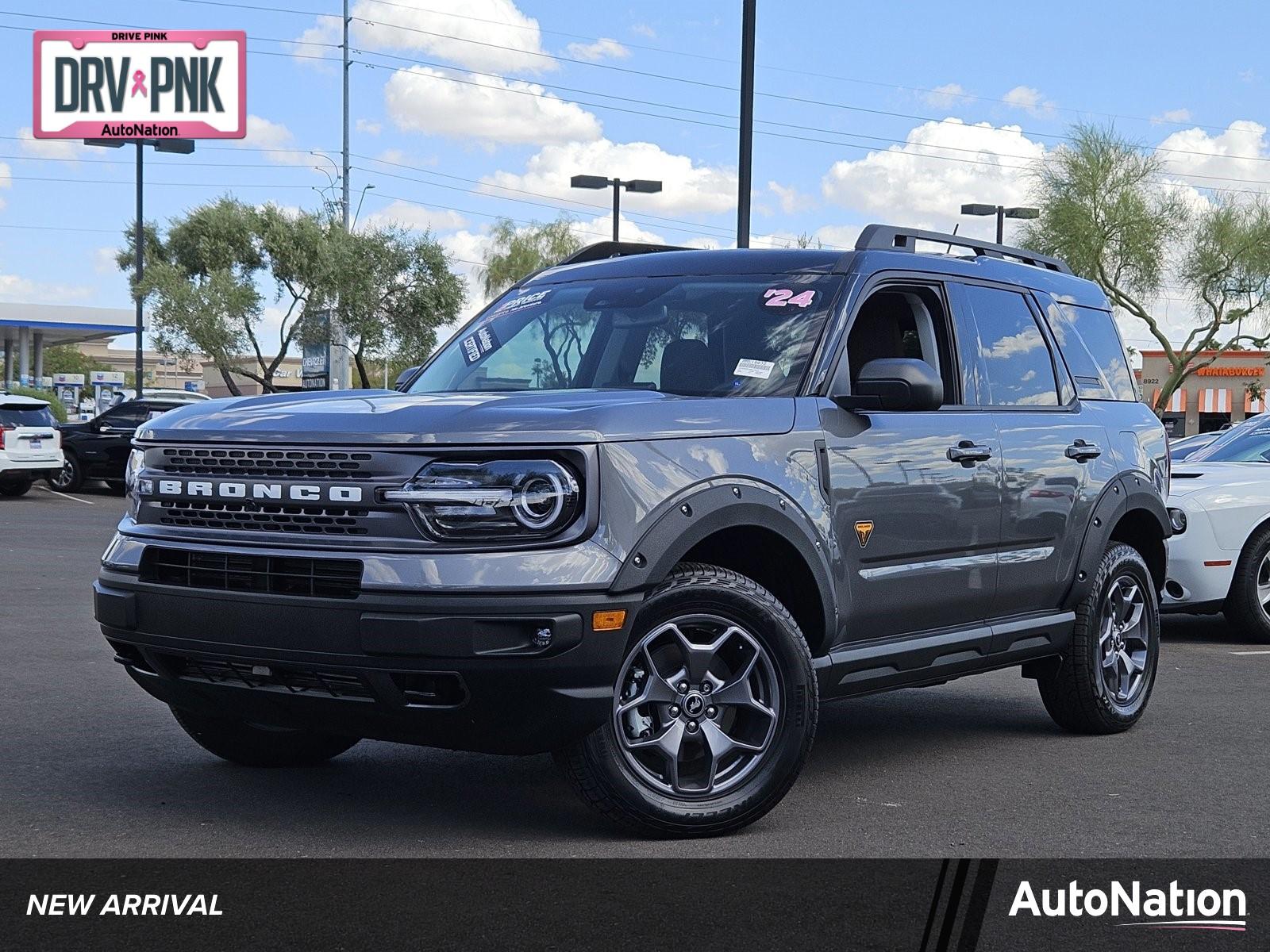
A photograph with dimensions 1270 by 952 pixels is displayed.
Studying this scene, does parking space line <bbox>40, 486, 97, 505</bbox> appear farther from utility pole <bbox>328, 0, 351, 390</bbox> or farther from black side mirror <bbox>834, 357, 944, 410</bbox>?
black side mirror <bbox>834, 357, 944, 410</bbox>

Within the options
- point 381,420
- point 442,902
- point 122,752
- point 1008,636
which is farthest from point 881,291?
point 122,752

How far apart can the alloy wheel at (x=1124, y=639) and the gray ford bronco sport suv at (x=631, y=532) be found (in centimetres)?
50

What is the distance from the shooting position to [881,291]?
6227 millimetres

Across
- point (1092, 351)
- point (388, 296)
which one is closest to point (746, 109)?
point (1092, 351)

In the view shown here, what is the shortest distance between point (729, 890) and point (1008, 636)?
2386 millimetres

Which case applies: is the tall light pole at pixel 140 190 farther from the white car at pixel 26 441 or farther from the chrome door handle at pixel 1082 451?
the chrome door handle at pixel 1082 451

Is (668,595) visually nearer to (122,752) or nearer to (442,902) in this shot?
(442,902)

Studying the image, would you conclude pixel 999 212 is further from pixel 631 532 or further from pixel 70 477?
pixel 631 532

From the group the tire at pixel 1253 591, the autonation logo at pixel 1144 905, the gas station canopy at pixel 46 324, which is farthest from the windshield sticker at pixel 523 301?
the gas station canopy at pixel 46 324

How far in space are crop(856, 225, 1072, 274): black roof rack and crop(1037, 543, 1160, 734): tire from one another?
143cm

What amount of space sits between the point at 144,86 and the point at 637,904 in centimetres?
4570

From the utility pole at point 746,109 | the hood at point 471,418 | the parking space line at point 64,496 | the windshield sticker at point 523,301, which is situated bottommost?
the parking space line at point 64,496

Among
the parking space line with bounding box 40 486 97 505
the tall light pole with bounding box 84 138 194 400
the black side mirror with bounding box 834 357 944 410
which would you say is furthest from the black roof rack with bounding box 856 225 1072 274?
the tall light pole with bounding box 84 138 194 400

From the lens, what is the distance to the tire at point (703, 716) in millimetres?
4832
